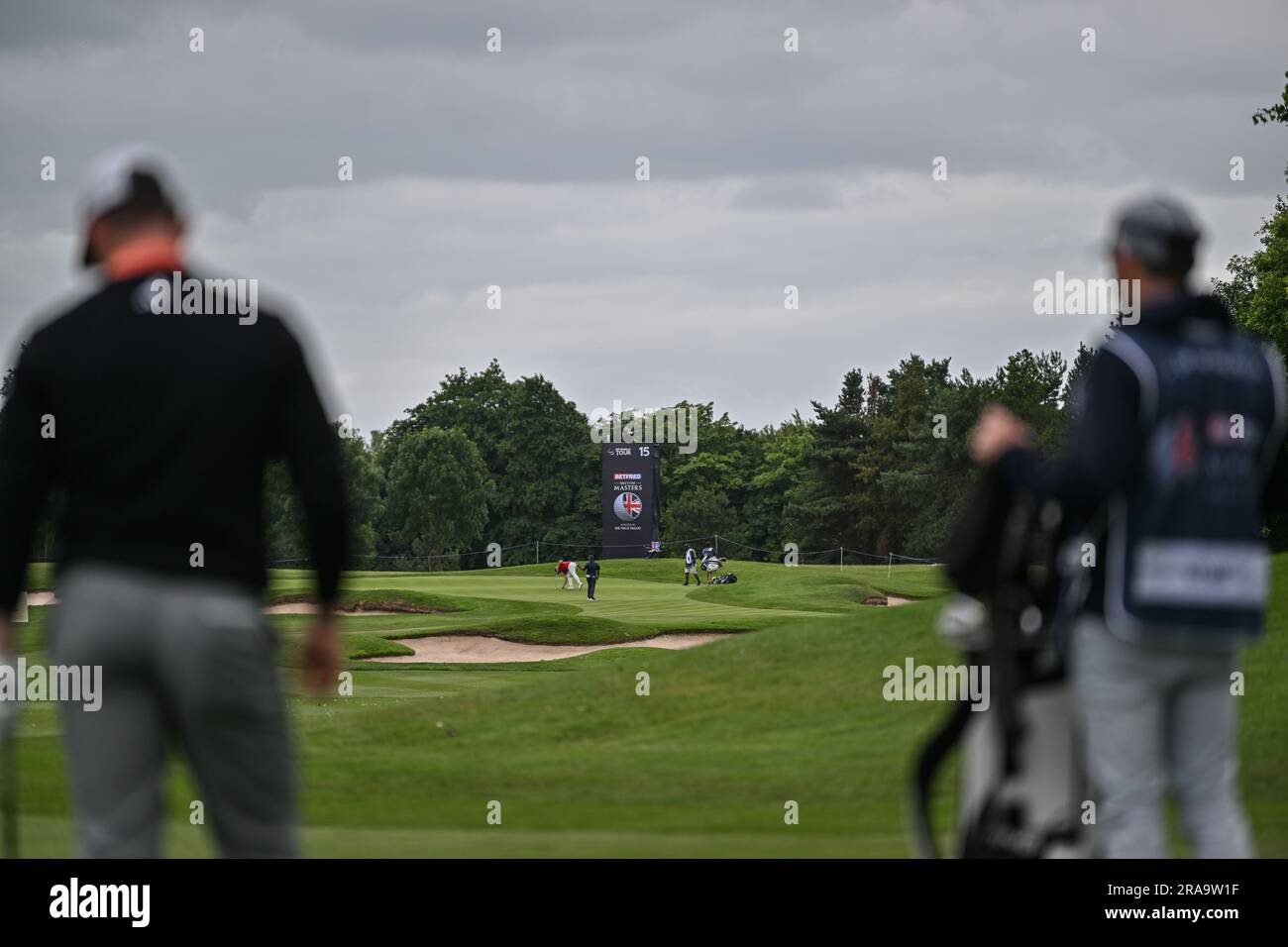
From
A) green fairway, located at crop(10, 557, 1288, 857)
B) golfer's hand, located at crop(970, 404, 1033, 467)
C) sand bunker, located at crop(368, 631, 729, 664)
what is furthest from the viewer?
sand bunker, located at crop(368, 631, 729, 664)

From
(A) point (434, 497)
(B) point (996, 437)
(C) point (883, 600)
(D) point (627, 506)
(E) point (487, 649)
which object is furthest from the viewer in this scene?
(A) point (434, 497)

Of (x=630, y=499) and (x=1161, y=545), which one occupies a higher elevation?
(x=630, y=499)

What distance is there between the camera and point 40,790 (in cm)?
1280

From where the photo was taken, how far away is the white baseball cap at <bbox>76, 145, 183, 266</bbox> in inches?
183

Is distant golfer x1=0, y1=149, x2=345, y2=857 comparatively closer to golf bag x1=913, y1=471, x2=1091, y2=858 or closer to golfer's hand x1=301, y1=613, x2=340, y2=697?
golfer's hand x1=301, y1=613, x2=340, y2=697

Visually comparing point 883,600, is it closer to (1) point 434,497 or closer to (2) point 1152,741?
(2) point 1152,741

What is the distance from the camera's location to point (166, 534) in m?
4.43

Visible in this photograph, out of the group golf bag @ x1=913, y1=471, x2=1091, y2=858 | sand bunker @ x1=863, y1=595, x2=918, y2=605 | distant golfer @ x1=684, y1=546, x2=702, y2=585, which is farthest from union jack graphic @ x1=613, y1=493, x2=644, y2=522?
golf bag @ x1=913, y1=471, x2=1091, y2=858

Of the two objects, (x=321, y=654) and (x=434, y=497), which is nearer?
(x=321, y=654)

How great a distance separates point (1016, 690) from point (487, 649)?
1293 inches

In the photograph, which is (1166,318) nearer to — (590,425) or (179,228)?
(179,228)

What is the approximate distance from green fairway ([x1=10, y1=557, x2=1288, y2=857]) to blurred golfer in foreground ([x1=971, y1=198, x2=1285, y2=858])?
3.36m

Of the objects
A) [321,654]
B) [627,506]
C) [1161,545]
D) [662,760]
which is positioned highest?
[627,506]

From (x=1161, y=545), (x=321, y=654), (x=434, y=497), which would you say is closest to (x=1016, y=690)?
(x=1161, y=545)
